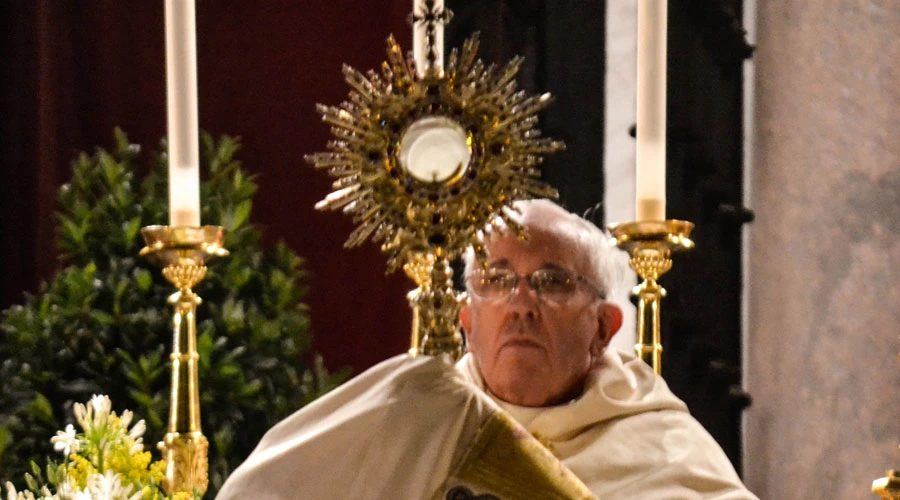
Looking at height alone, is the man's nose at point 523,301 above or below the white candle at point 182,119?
below

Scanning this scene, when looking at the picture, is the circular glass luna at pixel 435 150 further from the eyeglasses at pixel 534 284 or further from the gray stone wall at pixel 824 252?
the gray stone wall at pixel 824 252

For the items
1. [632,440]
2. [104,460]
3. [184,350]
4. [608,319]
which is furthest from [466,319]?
[104,460]

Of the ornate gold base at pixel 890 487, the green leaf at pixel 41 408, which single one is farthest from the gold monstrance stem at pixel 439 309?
the green leaf at pixel 41 408

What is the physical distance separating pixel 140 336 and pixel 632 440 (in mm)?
807

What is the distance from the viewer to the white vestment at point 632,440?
2.08m

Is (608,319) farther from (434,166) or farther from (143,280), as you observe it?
(434,166)

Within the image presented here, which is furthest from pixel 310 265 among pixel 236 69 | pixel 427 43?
pixel 427 43

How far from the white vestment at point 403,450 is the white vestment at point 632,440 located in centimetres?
56

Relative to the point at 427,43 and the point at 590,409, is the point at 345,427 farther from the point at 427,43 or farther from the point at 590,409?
the point at 590,409

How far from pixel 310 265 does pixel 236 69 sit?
49cm

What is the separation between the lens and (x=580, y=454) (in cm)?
220

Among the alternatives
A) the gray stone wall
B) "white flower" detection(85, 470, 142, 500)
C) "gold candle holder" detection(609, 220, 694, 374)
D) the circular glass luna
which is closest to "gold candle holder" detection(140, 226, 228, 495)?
"white flower" detection(85, 470, 142, 500)

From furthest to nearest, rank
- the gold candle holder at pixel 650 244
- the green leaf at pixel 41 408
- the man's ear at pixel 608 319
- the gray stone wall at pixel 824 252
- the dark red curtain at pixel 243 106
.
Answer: the dark red curtain at pixel 243 106, the gray stone wall at pixel 824 252, the man's ear at pixel 608 319, the green leaf at pixel 41 408, the gold candle holder at pixel 650 244

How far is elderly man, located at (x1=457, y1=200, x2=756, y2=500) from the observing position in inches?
86.1
